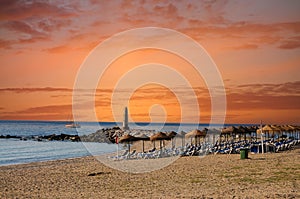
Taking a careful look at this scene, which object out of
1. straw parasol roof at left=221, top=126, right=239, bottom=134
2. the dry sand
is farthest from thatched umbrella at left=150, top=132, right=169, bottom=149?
the dry sand

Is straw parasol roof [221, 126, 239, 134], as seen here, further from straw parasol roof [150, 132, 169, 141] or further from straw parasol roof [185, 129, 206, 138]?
straw parasol roof [150, 132, 169, 141]

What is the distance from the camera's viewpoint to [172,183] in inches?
543

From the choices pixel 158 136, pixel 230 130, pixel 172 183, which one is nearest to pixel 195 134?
pixel 158 136

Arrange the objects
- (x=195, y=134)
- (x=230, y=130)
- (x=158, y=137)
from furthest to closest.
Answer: (x=230, y=130)
(x=195, y=134)
(x=158, y=137)

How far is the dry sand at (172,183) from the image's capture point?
1145 centimetres

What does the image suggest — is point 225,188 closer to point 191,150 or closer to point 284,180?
point 284,180

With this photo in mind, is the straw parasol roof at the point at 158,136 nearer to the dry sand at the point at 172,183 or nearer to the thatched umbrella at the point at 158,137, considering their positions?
the thatched umbrella at the point at 158,137

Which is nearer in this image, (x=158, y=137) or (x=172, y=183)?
(x=172, y=183)

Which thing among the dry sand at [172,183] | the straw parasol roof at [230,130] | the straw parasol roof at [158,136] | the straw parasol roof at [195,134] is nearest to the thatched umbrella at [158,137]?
the straw parasol roof at [158,136]

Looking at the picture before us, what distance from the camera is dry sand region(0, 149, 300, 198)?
11453mm

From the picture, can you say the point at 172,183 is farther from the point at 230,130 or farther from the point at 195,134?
the point at 230,130

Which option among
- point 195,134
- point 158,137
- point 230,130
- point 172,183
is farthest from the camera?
point 230,130

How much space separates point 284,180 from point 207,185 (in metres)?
2.72

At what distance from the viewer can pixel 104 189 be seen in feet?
43.0
